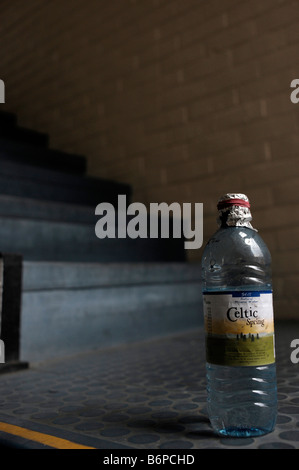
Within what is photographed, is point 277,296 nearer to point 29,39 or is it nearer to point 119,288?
point 119,288

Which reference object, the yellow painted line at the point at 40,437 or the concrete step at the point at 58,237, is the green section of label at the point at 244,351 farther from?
the concrete step at the point at 58,237

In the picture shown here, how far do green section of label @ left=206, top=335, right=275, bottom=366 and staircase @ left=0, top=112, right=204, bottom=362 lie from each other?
1.01 metres

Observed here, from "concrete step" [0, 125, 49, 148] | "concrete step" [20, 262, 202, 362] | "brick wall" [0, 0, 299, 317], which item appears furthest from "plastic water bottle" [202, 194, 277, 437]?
"concrete step" [0, 125, 49, 148]

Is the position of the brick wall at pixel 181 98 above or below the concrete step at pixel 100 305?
above

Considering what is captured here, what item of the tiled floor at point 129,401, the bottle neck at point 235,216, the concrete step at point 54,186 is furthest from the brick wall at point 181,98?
the bottle neck at point 235,216

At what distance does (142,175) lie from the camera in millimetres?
3215

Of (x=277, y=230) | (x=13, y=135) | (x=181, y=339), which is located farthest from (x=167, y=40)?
(x=181, y=339)

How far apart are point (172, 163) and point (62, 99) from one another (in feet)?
4.56

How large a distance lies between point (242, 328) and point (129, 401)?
469 millimetres

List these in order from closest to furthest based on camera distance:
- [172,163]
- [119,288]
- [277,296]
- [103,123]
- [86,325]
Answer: [86,325] → [119,288] → [277,296] → [172,163] → [103,123]

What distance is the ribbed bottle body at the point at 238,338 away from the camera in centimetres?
79

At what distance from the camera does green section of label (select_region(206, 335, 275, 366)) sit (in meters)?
0.78

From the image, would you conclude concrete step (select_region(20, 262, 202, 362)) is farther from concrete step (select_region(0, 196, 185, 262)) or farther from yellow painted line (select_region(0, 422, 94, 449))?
yellow painted line (select_region(0, 422, 94, 449))
